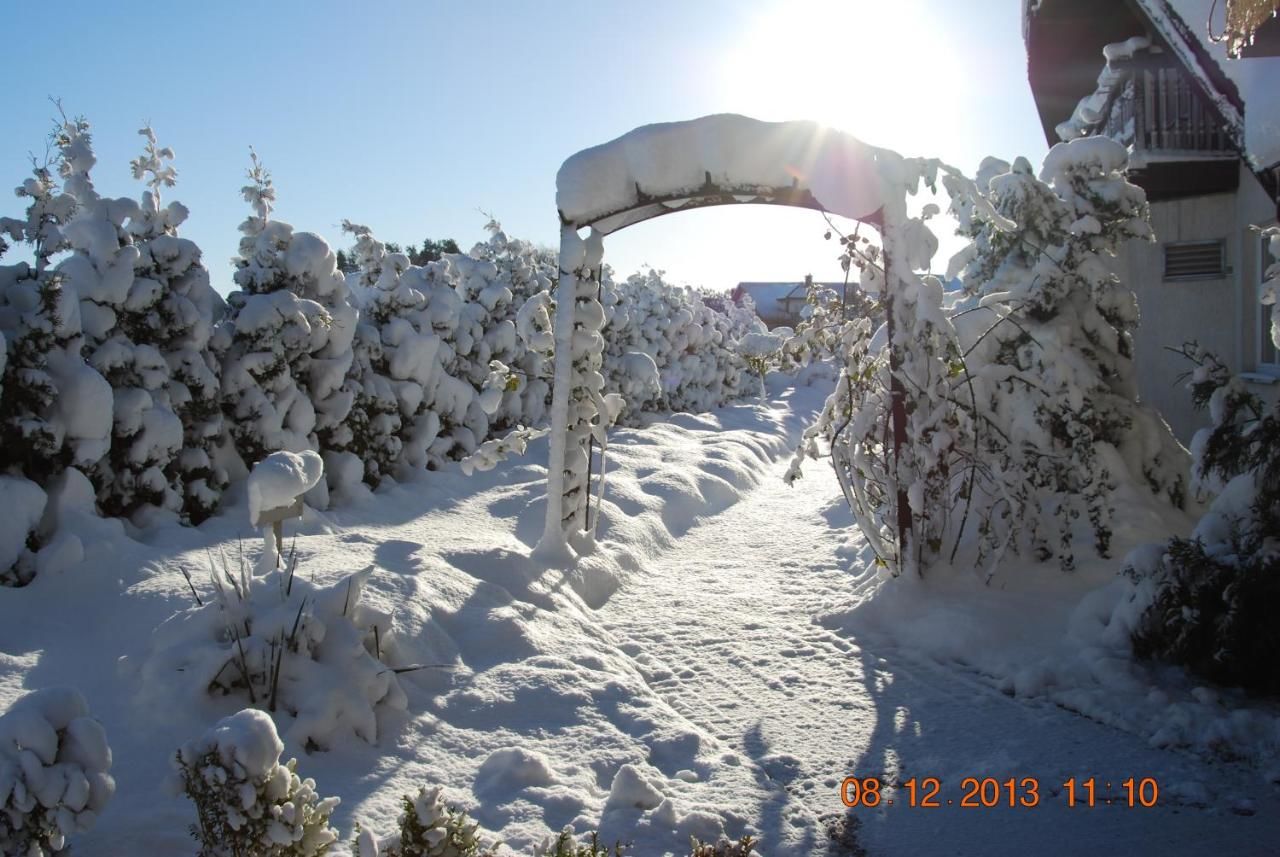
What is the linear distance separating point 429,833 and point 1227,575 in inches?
149

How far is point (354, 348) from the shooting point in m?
8.17

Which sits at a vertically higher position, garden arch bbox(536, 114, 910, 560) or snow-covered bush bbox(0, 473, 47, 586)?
garden arch bbox(536, 114, 910, 560)

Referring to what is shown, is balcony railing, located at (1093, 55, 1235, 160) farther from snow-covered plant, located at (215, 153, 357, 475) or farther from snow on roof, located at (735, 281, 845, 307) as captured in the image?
snow on roof, located at (735, 281, 845, 307)

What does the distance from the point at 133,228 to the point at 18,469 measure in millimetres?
2047

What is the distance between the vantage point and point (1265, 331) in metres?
8.21

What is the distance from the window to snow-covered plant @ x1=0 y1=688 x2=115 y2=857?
9119mm

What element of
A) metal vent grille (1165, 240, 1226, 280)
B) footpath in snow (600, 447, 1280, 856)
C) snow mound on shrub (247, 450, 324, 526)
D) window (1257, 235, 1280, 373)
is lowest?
footpath in snow (600, 447, 1280, 856)

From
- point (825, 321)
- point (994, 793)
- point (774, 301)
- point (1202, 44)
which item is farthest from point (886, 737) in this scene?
point (774, 301)

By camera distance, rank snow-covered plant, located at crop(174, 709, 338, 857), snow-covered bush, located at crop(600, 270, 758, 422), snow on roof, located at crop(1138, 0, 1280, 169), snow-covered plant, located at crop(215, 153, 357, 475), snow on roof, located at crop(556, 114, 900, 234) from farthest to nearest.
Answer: snow-covered bush, located at crop(600, 270, 758, 422) < snow-covered plant, located at crop(215, 153, 357, 475) < snow on roof, located at crop(556, 114, 900, 234) < snow on roof, located at crop(1138, 0, 1280, 169) < snow-covered plant, located at crop(174, 709, 338, 857)

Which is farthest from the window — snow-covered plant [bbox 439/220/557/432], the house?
snow-covered plant [bbox 439/220/557/432]

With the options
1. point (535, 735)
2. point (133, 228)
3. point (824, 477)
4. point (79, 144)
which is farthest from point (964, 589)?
point (824, 477)

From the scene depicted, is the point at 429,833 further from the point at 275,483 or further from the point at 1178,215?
the point at 1178,215

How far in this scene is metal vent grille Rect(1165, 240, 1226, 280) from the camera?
912 cm

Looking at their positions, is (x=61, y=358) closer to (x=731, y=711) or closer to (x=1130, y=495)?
(x=731, y=711)
